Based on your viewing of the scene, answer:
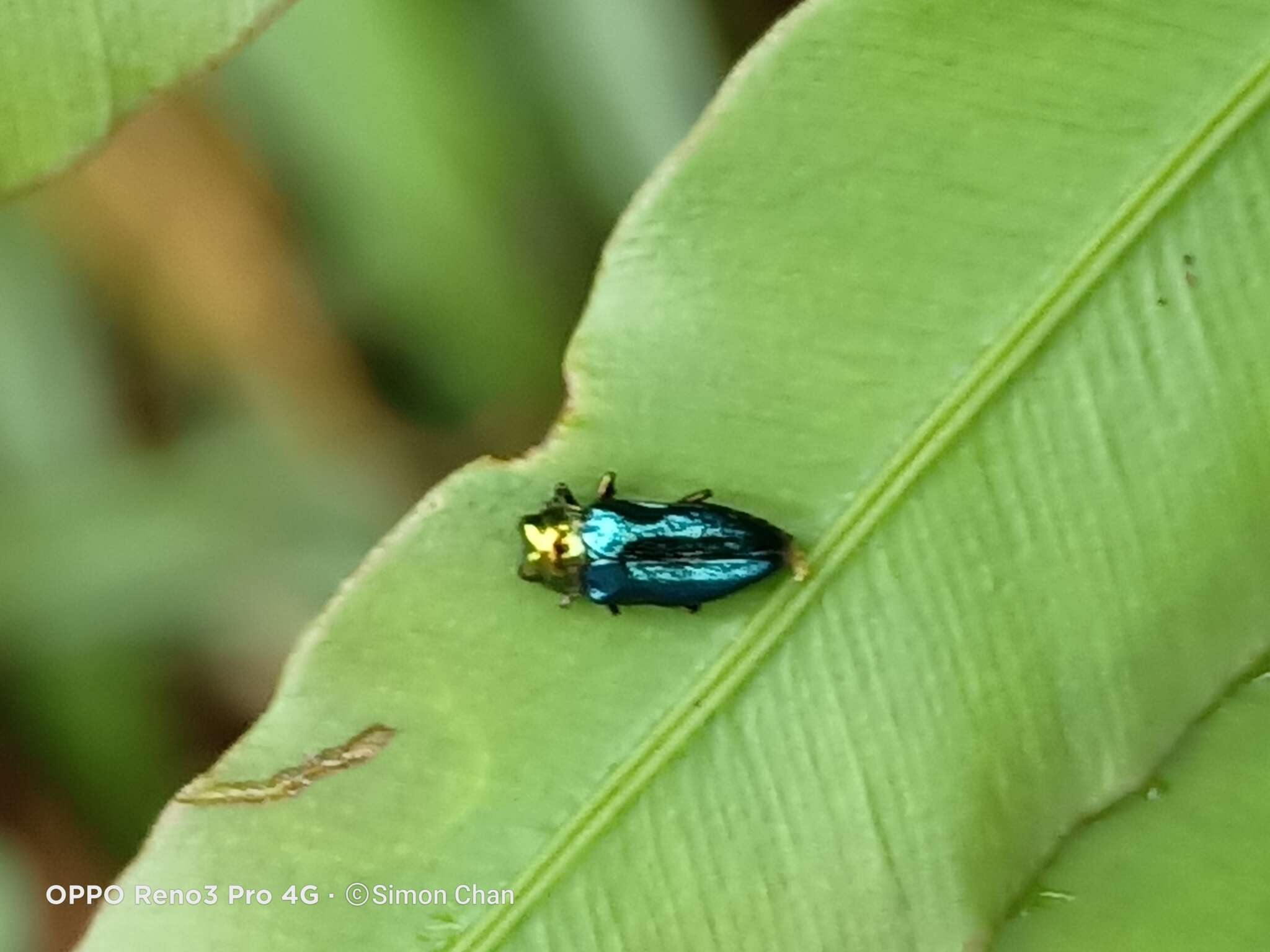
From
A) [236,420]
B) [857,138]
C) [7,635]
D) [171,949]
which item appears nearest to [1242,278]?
[857,138]

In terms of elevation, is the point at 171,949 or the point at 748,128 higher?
the point at 748,128

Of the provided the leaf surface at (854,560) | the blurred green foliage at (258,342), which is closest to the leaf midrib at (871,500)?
the leaf surface at (854,560)

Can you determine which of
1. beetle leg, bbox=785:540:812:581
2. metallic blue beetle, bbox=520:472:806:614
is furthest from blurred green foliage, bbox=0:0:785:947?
beetle leg, bbox=785:540:812:581

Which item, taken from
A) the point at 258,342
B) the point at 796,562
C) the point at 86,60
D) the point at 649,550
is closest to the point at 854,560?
the point at 796,562

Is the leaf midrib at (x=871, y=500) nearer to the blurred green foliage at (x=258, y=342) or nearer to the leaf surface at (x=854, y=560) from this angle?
the leaf surface at (x=854, y=560)

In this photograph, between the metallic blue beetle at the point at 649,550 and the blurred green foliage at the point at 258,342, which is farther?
the blurred green foliage at the point at 258,342

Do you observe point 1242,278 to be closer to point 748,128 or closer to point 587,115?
point 748,128

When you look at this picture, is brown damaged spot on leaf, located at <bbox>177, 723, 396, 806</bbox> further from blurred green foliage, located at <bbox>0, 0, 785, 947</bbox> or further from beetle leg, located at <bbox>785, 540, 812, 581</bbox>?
blurred green foliage, located at <bbox>0, 0, 785, 947</bbox>
